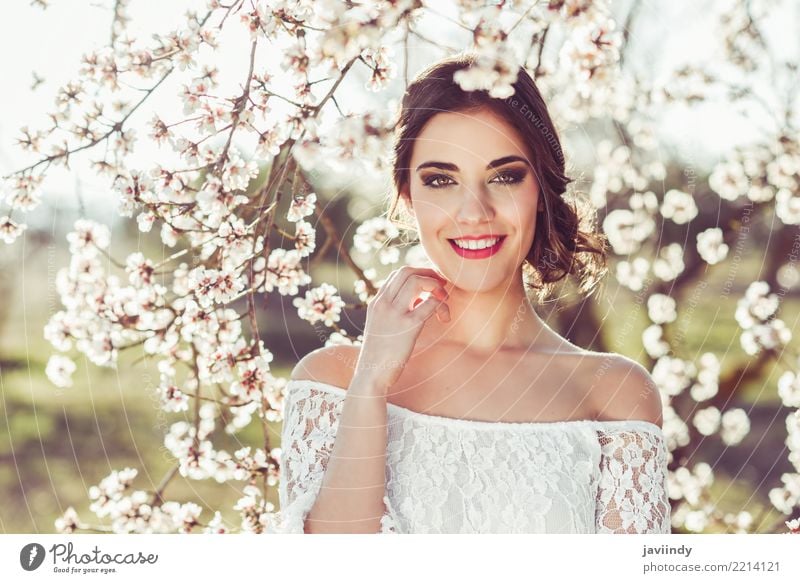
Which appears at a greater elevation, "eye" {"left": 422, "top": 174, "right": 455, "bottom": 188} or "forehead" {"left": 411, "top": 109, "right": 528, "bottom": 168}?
"forehead" {"left": 411, "top": 109, "right": 528, "bottom": 168}

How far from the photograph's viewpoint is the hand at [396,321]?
1.03 m

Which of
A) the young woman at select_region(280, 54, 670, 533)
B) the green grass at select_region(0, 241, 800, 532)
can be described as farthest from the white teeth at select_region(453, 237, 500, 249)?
the green grass at select_region(0, 241, 800, 532)

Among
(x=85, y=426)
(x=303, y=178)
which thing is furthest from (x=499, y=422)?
(x=85, y=426)

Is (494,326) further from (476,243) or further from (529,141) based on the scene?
(529,141)

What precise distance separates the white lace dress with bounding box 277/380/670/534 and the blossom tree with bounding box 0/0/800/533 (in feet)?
0.40

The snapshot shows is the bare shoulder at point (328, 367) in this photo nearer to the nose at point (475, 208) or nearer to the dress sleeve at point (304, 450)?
the dress sleeve at point (304, 450)

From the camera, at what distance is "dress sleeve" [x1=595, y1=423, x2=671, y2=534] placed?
3.60 ft

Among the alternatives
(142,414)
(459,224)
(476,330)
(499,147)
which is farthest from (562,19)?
(142,414)

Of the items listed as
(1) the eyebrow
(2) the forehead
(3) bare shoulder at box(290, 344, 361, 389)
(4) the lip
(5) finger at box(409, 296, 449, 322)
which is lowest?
(3) bare shoulder at box(290, 344, 361, 389)

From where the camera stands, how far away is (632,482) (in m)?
1.11

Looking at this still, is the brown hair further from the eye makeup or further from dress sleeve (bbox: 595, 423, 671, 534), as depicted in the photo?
dress sleeve (bbox: 595, 423, 671, 534)

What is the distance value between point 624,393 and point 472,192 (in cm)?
32
